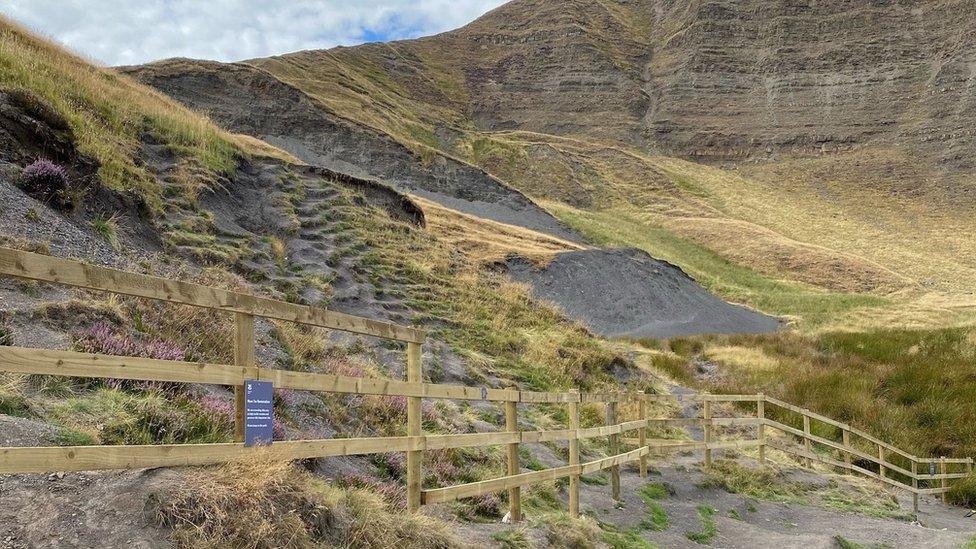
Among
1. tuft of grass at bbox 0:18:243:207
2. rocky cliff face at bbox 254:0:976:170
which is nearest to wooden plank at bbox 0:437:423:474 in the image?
tuft of grass at bbox 0:18:243:207

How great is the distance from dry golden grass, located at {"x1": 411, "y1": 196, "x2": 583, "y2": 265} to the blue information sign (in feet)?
77.1

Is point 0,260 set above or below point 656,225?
below

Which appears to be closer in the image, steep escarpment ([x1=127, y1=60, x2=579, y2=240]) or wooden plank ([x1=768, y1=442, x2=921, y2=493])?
wooden plank ([x1=768, y1=442, x2=921, y2=493])

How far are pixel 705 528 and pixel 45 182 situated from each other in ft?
35.2

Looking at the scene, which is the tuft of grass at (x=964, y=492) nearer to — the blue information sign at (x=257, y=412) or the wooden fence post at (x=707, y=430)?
the wooden fence post at (x=707, y=430)

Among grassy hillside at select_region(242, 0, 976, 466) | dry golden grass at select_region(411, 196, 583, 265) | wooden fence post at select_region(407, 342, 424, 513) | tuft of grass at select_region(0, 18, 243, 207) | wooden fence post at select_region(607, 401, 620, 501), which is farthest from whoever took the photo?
dry golden grass at select_region(411, 196, 583, 265)

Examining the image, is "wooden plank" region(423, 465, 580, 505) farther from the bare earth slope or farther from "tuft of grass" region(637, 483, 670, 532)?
the bare earth slope

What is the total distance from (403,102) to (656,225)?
1554 inches

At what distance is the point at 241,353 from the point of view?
4.60 meters

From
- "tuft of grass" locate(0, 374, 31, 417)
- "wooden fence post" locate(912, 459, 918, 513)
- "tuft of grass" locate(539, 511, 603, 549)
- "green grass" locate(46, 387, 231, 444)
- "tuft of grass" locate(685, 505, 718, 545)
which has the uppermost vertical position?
"tuft of grass" locate(0, 374, 31, 417)

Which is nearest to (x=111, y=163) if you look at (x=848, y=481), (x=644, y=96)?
(x=848, y=481)

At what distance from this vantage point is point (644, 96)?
4291 inches

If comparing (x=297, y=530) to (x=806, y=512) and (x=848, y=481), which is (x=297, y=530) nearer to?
(x=806, y=512)

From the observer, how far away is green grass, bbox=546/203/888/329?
44.4m
